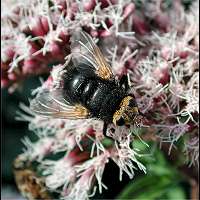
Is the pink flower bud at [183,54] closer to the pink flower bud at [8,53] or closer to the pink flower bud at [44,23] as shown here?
the pink flower bud at [44,23]

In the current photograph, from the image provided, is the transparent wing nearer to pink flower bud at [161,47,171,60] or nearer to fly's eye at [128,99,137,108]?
fly's eye at [128,99,137,108]

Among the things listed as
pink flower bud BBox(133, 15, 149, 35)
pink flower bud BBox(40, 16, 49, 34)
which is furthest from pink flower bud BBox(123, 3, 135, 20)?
pink flower bud BBox(40, 16, 49, 34)

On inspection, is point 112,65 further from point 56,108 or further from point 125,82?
point 56,108

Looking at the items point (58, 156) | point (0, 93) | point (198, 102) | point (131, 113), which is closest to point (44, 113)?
point (131, 113)

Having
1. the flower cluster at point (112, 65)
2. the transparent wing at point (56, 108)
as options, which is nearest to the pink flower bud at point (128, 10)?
the flower cluster at point (112, 65)

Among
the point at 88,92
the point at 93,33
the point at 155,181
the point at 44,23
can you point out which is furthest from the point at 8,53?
the point at 155,181

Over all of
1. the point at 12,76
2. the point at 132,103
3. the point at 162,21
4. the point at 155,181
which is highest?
the point at 132,103
